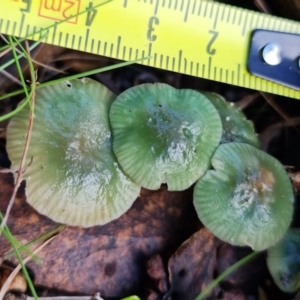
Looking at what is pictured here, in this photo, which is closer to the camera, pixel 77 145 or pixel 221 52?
pixel 77 145

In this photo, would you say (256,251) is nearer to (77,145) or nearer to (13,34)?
(77,145)

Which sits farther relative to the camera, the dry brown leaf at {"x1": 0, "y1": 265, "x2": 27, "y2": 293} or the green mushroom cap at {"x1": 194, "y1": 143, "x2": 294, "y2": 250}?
the green mushroom cap at {"x1": 194, "y1": 143, "x2": 294, "y2": 250}

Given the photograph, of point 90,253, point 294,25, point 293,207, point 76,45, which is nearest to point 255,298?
point 293,207

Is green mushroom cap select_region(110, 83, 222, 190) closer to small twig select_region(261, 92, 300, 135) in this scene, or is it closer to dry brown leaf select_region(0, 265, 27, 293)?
small twig select_region(261, 92, 300, 135)

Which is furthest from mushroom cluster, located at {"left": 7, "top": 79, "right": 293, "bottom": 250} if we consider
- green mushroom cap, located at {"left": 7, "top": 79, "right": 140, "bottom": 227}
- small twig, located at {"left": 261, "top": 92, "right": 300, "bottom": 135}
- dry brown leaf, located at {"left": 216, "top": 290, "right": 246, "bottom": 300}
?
small twig, located at {"left": 261, "top": 92, "right": 300, "bottom": 135}

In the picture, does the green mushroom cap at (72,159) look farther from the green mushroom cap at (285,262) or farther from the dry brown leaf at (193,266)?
the green mushroom cap at (285,262)

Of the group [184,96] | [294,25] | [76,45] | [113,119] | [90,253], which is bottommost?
[90,253]
